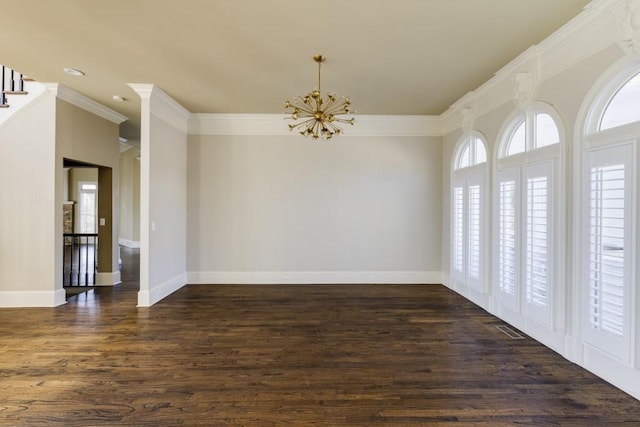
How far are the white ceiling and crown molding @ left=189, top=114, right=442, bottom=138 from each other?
1096mm

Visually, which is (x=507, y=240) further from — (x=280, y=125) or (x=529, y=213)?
(x=280, y=125)

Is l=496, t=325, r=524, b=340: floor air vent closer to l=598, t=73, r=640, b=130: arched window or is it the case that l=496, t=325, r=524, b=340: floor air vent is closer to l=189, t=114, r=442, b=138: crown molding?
l=598, t=73, r=640, b=130: arched window

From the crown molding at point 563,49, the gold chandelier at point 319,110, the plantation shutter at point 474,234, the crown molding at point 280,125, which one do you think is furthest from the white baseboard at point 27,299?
the crown molding at point 563,49

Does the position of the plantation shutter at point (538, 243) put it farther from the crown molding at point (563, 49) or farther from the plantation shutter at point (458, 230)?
the plantation shutter at point (458, 230)

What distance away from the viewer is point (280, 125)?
19.8 ft

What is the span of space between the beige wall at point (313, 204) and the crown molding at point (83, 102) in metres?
1.45

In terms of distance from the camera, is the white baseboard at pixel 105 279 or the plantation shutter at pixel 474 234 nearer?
the plantation shutter at pixel 474 234

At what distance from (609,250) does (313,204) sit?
4.34m

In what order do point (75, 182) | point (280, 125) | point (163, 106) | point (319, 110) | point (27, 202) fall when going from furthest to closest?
point (75, 182) → point (280, 125) → point (163, 106) → point (27, 202) → point (319, 110)

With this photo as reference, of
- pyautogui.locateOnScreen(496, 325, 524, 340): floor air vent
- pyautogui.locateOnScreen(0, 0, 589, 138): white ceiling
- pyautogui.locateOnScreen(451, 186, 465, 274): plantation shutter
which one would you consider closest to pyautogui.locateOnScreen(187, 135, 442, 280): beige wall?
pyautogui.locateOnScreen(451, 186, 465, 274): plantation shutter

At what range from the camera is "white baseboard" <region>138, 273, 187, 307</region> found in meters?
4.71

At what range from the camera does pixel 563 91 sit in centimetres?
320

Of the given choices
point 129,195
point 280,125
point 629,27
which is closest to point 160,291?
point 280,125

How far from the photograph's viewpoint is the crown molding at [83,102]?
461cm
